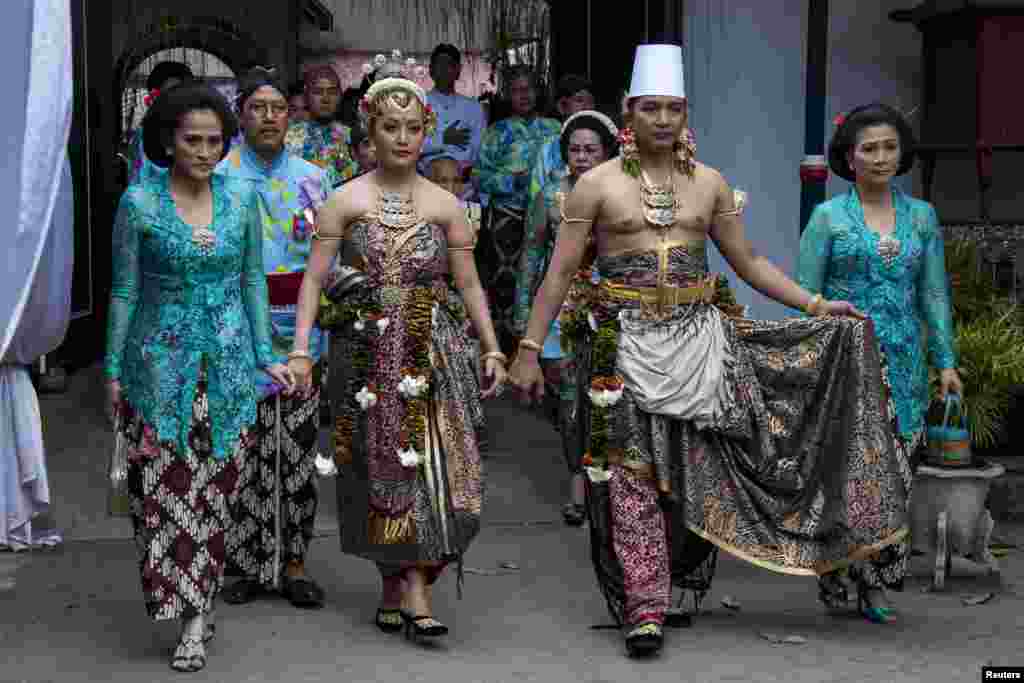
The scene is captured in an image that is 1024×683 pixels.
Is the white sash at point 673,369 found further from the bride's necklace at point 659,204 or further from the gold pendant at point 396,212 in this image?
the gold pendant at point 396,212

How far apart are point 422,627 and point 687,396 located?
4.02 feet

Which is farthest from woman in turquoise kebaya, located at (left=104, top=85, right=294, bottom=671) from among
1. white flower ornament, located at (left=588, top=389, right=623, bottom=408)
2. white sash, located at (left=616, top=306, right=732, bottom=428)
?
white sash, located at (left=616, top=306, right=732, bottom=428)

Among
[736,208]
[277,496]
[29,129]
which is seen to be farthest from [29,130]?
[736,208]

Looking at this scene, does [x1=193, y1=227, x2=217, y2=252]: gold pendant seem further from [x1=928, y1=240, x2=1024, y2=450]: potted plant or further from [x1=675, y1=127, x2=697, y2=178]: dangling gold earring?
[x1=928, y1=240, x2=1024, y2=450]: potted plant

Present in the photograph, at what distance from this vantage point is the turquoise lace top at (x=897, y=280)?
21.0ft

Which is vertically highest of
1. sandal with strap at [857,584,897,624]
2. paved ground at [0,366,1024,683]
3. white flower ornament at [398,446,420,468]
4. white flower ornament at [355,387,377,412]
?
white flower ornament at [355,387,377,412]

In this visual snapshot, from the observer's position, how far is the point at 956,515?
22.4 feet

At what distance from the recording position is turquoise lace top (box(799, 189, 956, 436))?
6.39 m

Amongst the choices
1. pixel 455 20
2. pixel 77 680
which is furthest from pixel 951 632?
pixel 455 20

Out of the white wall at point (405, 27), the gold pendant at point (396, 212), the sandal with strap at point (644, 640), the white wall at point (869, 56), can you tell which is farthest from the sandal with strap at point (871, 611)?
the white wall at point (405, 27)

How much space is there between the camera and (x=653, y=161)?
611 cm

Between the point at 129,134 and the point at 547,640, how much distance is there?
368 inches

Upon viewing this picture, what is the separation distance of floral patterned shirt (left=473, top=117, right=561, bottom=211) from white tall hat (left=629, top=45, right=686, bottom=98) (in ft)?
14.6

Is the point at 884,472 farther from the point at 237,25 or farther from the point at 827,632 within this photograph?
the point at 237,25
